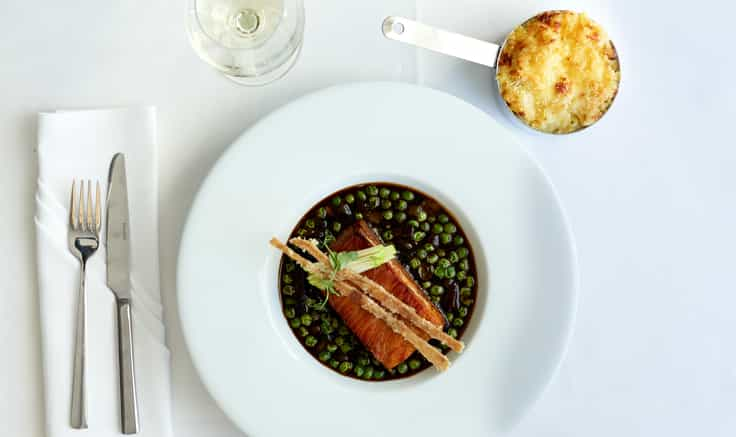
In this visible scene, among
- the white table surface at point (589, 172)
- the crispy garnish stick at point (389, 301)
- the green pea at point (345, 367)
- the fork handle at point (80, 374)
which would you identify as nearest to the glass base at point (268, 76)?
the white table surface at point (589, 172)

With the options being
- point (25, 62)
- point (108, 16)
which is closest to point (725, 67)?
point (108, 16)

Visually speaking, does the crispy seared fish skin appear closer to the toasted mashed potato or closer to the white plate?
the white plate

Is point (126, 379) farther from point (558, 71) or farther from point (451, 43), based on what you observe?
point (558, 71)

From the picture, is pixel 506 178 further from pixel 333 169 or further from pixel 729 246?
pixel 729 246

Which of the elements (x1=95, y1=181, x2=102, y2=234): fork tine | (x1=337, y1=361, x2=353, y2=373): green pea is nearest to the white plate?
(x1=337, y1=361, x2=353, y2=373): green pea

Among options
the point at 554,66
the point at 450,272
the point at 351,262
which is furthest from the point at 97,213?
the point at 554,66
